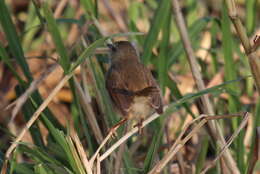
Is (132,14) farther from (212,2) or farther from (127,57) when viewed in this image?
(212,2)

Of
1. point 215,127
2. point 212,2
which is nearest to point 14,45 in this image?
point 215,127

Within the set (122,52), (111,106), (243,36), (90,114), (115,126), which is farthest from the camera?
(122,52)

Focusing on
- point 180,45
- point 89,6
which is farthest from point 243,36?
point 180,45

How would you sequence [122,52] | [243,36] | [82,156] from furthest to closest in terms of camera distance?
[122,52], [82,156], [243,36]

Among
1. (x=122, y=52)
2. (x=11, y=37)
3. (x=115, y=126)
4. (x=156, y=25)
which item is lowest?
(x=115, y=126)

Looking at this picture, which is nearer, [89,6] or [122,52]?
[89,6]

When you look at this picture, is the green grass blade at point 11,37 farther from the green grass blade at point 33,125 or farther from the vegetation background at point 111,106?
the green grass blade at point 33,125

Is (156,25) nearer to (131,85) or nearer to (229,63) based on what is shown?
(131,85)

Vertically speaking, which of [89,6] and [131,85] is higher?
[89,6]

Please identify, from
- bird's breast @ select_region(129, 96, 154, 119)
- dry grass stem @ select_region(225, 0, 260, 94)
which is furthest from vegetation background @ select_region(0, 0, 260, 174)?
Answer: bird's breast @ select_region(129, 96, 154, 119)
